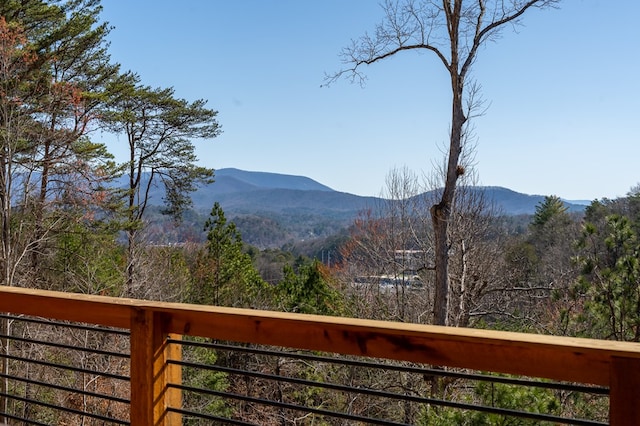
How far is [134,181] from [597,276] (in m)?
14.6

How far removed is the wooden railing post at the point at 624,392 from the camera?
939mm

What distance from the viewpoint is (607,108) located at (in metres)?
18.4

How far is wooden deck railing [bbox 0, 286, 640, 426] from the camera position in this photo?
98 centimetres

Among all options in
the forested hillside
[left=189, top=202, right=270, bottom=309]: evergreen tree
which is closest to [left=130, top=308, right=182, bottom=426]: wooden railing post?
the forested hillside

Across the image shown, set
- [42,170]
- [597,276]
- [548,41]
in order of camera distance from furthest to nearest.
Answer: [548,41] → [42,170] → [597,276]

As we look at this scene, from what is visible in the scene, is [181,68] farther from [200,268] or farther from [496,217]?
[496,217]

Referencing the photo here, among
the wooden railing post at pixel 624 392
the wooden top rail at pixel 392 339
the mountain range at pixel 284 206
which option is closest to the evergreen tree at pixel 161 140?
the mountain range at pixel 284 206

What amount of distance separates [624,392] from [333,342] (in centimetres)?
61

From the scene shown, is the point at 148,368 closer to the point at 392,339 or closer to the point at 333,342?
the point at 333,342

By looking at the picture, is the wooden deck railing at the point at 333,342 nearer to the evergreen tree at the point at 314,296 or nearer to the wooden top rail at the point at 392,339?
the wooden top rail at the point at 392,339

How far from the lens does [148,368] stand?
1.52 m

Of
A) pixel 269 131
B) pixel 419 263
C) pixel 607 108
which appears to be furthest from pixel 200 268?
pixel 269 131

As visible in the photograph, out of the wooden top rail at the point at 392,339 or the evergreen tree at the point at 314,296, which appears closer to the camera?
the wooden top rail at the point at 392,339

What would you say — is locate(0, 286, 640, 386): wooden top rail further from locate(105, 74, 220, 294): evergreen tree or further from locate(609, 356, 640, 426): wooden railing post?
locate(105, 74, 220, 294): evergreen tree
